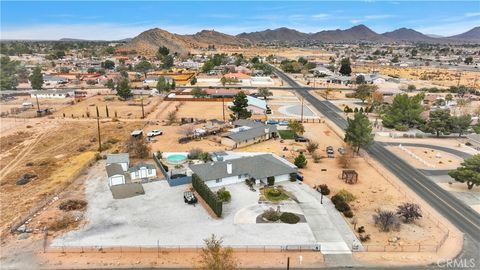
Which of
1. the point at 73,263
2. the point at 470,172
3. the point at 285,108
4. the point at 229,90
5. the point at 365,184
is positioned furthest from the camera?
the point at 229,90

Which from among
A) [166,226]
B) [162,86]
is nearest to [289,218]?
[166,226]

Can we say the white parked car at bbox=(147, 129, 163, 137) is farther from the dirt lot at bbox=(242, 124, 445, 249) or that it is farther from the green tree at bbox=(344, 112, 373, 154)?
the green tree at bbox=(344, 112, 373, 154)

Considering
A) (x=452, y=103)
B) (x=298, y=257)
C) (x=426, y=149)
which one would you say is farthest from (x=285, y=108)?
(x=298, y=257)

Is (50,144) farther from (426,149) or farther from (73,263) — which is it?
(426,149)

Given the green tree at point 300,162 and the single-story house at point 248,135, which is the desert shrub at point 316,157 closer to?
the green tree at point 300,162

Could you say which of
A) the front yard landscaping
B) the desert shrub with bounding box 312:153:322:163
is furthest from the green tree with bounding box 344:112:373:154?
the front yard landscaping
